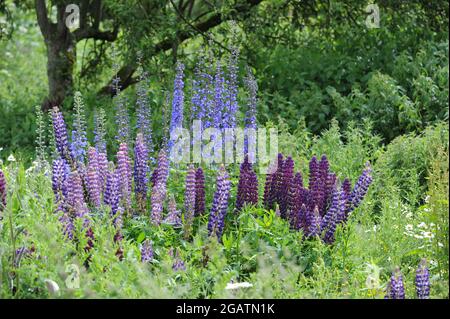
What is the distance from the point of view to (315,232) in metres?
4.30

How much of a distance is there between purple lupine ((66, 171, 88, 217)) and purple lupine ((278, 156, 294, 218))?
1.05 meters

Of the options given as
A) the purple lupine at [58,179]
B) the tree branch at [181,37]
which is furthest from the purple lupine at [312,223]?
the tree branch at [181,37]

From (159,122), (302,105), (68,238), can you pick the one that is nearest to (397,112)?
(302,105)

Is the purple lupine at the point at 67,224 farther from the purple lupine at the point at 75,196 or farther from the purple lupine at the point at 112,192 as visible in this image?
the purple lupine at the point at 112,192

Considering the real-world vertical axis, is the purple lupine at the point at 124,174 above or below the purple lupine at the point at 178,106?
below

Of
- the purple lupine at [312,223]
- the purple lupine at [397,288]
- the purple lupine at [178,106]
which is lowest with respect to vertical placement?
the purple lupine at [397,288]

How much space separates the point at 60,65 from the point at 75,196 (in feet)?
13.2

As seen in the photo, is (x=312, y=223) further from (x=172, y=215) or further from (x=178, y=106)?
(x=178, y=106)

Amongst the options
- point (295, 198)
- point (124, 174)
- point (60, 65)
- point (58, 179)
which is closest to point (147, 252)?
point (124, 174)

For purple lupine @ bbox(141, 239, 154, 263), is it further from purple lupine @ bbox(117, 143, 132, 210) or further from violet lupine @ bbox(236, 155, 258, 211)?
violet lupine @ bbox(236, 155, 258, 211)

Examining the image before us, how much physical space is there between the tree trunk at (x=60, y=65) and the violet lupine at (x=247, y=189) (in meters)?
3.76

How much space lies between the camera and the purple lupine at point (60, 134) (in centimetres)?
475

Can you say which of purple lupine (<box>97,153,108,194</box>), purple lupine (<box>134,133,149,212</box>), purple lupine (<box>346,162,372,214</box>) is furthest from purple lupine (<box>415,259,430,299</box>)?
purple lupine (<box>97,153,108,194</box>)

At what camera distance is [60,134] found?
4816mm
